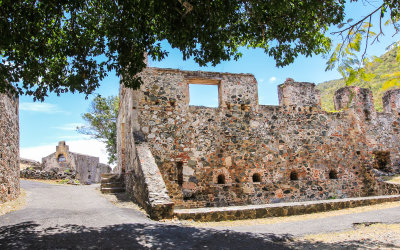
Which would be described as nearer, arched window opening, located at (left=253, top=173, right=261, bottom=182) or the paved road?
the paved road

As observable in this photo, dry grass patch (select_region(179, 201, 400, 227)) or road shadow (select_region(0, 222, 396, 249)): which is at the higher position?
road shadow (select_region(0, 222, 396, 249))

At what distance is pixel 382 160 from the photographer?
45.6 feet

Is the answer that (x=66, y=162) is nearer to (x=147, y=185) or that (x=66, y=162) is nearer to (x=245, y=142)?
(x=245, y=142)

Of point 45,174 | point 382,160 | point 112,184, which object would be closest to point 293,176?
point 382,160

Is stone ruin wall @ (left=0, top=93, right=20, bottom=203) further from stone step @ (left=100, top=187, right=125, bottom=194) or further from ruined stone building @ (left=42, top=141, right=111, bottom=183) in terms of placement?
ruined stone building @ (left=42, top=141, right=111, bottom=183)

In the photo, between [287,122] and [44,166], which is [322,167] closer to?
[287,122]

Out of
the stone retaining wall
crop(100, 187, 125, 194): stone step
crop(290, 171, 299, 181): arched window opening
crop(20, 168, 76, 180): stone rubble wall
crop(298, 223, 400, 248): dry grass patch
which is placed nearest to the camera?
crop(298, 223, 400, 248): dry grass patch

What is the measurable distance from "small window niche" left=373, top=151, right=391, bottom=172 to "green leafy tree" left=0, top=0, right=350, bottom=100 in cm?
944

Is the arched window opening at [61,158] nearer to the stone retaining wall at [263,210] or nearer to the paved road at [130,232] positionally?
the paved road at [130,232]

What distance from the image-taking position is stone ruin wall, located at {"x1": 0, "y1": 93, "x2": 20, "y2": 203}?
9.13m

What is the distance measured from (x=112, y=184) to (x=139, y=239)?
7.26 meters

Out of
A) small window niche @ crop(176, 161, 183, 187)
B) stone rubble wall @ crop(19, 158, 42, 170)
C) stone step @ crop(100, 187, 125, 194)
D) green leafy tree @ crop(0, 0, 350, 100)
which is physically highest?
green leafy tree @ crop(0, 0, 350, 100)

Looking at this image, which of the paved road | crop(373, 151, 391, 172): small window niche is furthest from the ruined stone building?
crop(373, 151, 391, 172): small window niche

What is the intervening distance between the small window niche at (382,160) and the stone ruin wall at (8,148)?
14653mm
